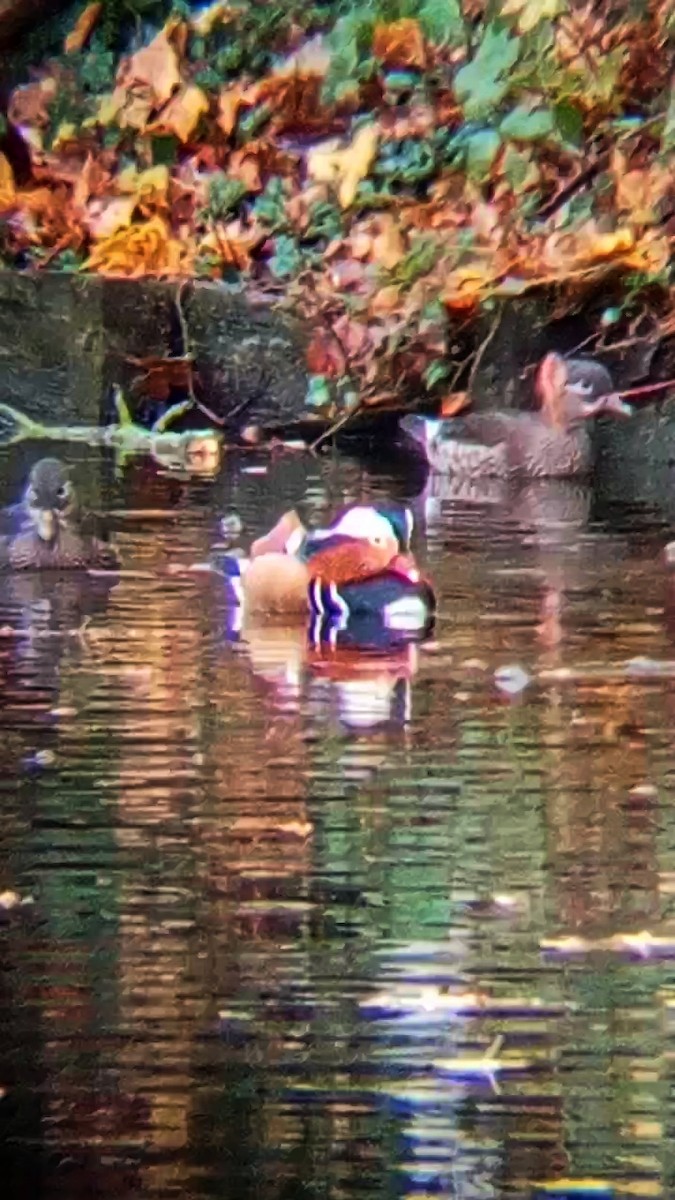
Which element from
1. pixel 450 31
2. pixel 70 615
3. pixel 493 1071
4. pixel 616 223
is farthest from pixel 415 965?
pixel 450 31

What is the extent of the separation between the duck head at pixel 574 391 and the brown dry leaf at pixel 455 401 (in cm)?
7

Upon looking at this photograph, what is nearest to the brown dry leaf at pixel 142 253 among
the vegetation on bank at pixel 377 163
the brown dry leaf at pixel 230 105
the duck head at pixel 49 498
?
the vegetation on bank at pixel 377 163

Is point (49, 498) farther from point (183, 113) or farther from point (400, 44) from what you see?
point (400, 44)

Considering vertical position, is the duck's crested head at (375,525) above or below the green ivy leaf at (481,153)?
below

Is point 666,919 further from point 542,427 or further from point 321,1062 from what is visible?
point 542,427

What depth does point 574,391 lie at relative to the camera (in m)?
1.37

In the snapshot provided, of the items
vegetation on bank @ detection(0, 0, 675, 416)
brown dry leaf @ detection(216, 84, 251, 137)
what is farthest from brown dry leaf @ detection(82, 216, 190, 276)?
brown dry leaf @ detection(216, 84, 251, 137)

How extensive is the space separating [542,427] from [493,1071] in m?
0.66

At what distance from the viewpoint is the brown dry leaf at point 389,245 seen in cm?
139

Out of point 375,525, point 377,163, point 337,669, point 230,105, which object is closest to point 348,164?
point 377,163

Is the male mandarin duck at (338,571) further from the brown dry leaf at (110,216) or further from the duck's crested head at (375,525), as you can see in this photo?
the brown dry leaf at (110,216)

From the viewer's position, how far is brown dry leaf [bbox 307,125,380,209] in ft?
4.59

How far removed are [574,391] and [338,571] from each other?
0.98 ft

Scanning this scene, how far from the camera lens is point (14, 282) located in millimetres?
1396
